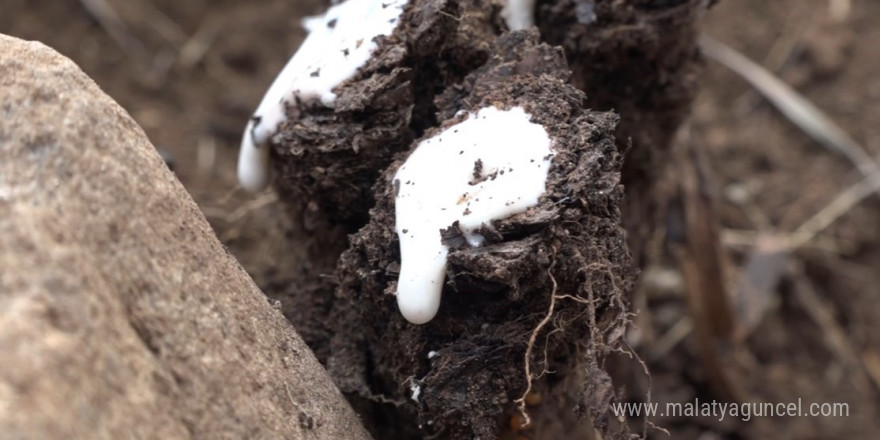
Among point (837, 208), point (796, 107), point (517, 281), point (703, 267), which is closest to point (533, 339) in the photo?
point (517, 281)

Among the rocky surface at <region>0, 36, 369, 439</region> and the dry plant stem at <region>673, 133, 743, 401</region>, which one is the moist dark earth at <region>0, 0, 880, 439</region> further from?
the rocky surface at <region>0, 36, 369, 439</region>

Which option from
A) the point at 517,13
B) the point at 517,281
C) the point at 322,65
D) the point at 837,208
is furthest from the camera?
the point at 837,208

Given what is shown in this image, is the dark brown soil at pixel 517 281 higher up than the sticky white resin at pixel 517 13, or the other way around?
the sticky white resin at pixel 517 13

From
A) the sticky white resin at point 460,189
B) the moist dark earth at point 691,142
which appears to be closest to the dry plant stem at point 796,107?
the moist dark earth at point 691,142

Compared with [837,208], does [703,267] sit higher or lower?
lower

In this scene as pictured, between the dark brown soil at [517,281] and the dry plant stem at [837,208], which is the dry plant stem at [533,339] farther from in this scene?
the dry plant stem at [837,208]

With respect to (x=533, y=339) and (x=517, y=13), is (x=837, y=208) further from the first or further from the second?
(x=533, y=339)
